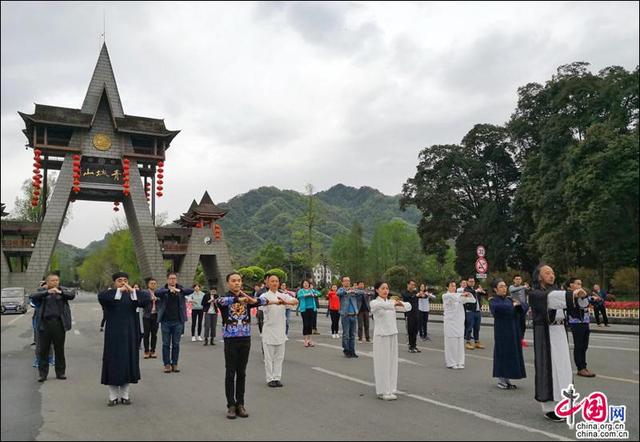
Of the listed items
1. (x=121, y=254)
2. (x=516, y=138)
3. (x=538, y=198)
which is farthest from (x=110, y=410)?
(x=121, y=254)

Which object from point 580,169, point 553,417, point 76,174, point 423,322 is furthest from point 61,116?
point 553,417

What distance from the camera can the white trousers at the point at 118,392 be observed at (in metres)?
7.69

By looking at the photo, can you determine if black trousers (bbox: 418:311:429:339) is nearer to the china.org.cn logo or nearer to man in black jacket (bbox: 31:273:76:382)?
the china.org.cn logo

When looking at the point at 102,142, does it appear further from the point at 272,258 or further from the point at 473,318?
the point at 473,318

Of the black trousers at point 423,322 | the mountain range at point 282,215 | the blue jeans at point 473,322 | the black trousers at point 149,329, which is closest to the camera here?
the black trousers at point 149,329

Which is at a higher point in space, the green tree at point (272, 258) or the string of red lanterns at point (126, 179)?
the string of red lanterns at point (126, 179)

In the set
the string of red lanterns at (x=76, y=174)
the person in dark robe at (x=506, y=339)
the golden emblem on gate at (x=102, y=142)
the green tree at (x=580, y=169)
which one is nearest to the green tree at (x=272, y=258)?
the golden emblem on gate at (x=102, y=142)

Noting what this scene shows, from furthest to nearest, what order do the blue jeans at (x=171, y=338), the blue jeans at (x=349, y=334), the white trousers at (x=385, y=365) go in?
1. the blue jeans at (x=349, y=334)
2. the blue jeans at (x=171, y=338)
3. the white trousers at (x=385, y=365)

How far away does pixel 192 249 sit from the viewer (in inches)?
1855

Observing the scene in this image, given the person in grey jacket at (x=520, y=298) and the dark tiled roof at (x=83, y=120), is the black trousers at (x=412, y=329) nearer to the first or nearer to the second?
the person in grey jacket at (x=520, y=298)

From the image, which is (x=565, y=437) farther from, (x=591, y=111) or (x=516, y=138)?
(x=516, y=138)

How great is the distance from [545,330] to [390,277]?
4145cm

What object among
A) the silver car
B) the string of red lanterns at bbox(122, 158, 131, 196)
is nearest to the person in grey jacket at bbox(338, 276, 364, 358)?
the silver car

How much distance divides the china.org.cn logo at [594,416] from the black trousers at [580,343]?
11.0 ft
